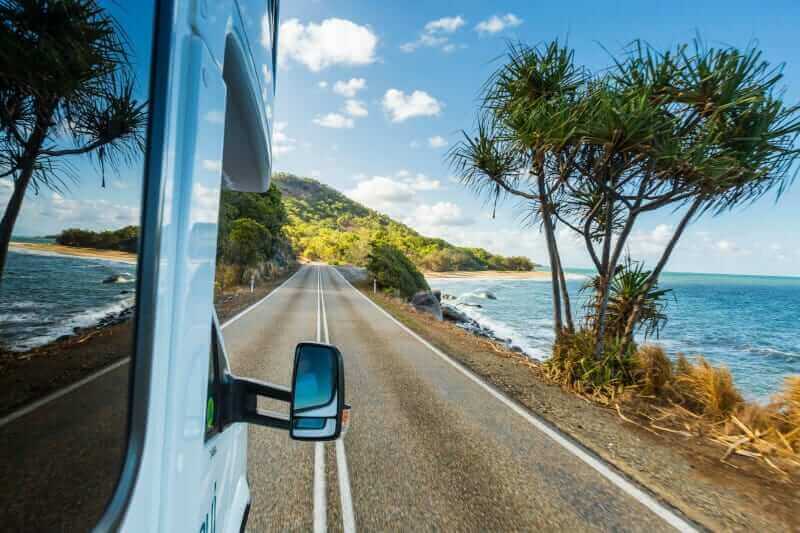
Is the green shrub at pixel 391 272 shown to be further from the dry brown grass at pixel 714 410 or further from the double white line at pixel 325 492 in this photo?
the double white line at pixel 325 492

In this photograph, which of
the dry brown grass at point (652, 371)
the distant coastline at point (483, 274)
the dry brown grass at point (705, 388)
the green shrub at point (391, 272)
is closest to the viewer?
the dry brown grass at point (705, 388)

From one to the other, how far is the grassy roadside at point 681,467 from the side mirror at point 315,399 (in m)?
3.52

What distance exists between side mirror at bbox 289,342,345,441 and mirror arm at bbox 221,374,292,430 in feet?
0.36

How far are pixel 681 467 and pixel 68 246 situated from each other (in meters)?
5.23

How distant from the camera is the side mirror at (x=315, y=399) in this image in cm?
129

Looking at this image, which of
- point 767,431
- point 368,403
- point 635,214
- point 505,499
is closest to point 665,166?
point 635,214

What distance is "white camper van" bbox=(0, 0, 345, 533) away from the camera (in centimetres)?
54

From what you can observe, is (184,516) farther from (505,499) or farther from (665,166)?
(665,166)

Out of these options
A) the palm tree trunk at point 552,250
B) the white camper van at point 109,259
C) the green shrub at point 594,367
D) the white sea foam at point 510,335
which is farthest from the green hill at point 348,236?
the white camper van at point 109,259

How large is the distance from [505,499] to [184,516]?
3.00 m

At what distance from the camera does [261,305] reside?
49.8 feet

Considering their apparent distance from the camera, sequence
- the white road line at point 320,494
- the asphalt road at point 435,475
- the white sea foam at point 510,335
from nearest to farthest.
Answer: the white road line at point 320,494, the asphalt road at point 435,475, the white sea foam at point 510,335

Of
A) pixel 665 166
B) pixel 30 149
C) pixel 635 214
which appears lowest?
pixel 30 149

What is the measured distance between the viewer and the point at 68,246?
25.5 inches
